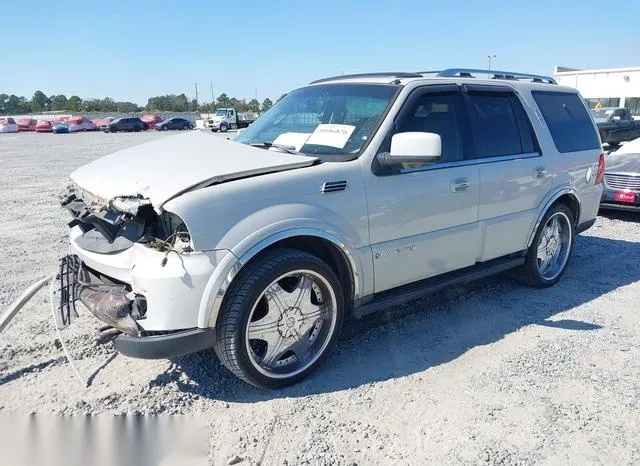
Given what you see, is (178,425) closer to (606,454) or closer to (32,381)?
(32,381)

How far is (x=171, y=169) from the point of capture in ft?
10.3

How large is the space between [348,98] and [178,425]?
8.76ft

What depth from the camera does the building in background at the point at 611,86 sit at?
144 feet

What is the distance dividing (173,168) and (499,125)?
2838 mm

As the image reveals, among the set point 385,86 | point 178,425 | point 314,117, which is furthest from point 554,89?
point 178,425

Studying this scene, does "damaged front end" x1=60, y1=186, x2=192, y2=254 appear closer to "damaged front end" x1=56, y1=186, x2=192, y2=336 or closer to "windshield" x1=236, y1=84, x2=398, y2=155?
"damaged front end" x1=56, y1=186, x2=192, y2=336

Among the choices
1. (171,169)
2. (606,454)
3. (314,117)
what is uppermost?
(314,117)

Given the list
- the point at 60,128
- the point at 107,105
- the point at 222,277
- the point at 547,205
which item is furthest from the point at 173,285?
the point at 107,105

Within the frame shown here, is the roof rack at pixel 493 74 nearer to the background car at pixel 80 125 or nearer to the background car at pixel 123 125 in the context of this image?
the background car at pixel 123 125

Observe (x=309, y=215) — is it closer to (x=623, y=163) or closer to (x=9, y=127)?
(x=623, y=163)

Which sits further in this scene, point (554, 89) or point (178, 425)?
point (554, 89)

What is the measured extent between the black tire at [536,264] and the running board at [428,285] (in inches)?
10.2

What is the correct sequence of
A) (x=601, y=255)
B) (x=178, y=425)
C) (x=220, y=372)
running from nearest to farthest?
(x=178, y=425)
(x=220, y=372)
(x=601, y=255)

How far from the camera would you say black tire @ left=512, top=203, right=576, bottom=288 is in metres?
4.83
